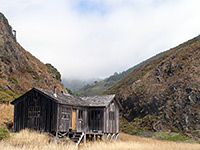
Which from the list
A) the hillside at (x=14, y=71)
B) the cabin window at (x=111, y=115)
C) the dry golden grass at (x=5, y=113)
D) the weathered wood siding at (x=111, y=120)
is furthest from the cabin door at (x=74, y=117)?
the hillside at (x=14, y=71)

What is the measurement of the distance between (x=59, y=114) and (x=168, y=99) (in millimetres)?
34432

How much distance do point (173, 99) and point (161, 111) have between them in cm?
375

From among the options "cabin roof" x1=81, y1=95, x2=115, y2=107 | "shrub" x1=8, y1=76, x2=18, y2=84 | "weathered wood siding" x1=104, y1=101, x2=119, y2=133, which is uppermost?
"shrub" x1=8, y1=76, x2=18, y2=84

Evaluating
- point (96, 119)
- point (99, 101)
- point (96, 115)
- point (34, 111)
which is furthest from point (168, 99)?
point (34, 111)

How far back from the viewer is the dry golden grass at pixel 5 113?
3106 cm

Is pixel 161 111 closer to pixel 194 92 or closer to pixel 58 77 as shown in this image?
pixel 194 92

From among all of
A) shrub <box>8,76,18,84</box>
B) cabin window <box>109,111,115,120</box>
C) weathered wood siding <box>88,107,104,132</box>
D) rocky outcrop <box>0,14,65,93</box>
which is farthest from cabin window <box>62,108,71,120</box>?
shrub <box>8,76,18,84</box>

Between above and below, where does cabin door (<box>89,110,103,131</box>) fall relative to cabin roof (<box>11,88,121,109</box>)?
below

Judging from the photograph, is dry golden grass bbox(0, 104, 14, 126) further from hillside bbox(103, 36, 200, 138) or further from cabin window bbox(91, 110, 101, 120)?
hillside bbox(103, 36, 200, 138)

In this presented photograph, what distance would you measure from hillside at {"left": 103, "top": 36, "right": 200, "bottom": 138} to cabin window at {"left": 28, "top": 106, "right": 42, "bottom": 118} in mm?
28930

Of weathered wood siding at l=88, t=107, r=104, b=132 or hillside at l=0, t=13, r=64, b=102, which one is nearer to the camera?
weathered wood siding at l=88, t=107, r=104, b=132

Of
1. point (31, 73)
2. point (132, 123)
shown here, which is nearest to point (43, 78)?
point (31, 73)

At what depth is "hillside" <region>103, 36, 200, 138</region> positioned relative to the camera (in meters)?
48.8

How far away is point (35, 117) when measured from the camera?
90.8ft
